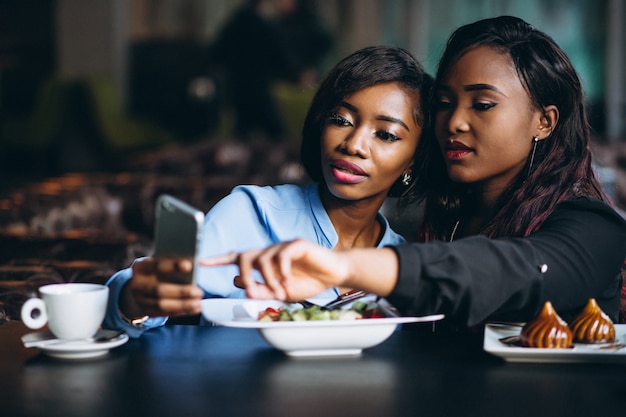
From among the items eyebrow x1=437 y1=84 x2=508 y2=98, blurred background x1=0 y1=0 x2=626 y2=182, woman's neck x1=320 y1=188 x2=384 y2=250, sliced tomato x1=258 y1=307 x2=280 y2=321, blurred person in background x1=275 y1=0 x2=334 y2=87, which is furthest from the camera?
blurred person in background x1=275 y1=0 x2=334 y2=87

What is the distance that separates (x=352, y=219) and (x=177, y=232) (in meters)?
0.69

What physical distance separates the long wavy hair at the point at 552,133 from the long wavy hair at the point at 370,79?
78 mm

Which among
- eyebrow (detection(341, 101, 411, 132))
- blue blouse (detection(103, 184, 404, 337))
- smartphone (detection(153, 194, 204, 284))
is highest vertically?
eyebrow (detection(341, 101, 411, 132))

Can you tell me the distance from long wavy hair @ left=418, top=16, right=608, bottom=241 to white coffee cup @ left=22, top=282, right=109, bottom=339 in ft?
2.18

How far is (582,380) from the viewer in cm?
106

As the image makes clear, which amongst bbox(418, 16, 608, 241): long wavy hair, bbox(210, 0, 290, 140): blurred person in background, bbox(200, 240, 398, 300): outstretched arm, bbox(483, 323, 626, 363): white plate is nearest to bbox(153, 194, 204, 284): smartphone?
bbox(200, 240, 398, 300): outstretched arm

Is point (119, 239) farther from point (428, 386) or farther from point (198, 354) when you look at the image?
point (428, 386)

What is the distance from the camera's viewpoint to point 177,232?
1041 millimetres

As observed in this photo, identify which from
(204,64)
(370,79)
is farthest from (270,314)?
(204,64)

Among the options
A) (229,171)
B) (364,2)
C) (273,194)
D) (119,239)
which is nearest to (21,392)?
(273,194)

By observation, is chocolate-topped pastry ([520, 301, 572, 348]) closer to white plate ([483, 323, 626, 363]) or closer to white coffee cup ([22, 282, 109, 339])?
white plate ([483, 323, 626, 363])

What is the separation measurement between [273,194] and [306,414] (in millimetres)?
800

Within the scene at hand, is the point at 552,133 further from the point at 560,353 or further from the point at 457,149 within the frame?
the point at 560,353

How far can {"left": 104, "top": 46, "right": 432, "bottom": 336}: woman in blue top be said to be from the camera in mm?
1569
